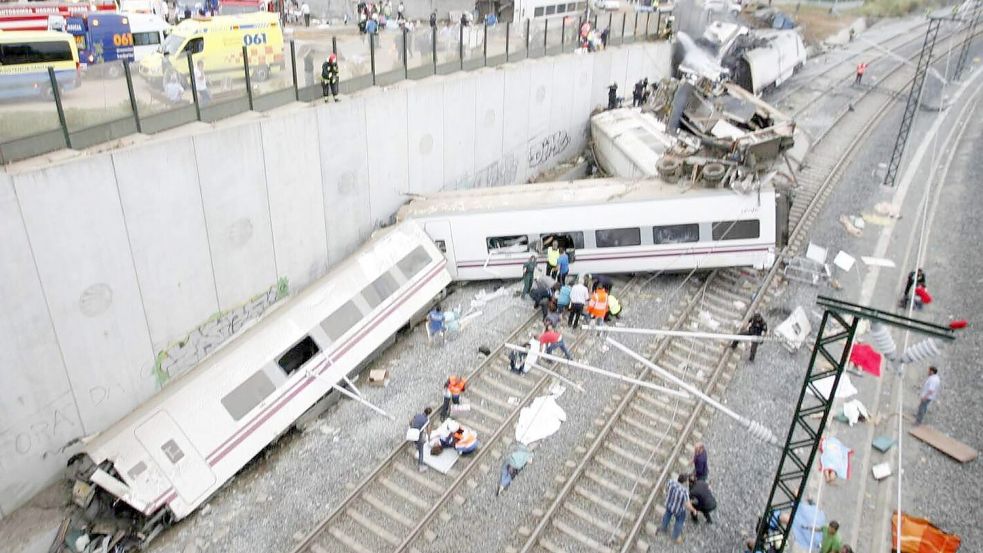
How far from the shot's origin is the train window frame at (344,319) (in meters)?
15.5

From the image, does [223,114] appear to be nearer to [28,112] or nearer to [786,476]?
[28,112]

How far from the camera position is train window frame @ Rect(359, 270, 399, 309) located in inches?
656

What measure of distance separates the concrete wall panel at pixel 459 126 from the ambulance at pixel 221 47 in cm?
550

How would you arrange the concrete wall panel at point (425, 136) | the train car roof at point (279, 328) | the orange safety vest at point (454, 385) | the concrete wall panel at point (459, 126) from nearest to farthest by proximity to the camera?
the train car roof at point (279, 328), the orange safety vest at point (454, 385), the concrete wall panel at point (425, 136), the concrete wall panel at point (459, 126)

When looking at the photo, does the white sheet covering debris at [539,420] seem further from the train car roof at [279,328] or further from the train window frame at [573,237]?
the train window frame at [573,237]

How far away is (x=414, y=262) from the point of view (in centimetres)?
1820

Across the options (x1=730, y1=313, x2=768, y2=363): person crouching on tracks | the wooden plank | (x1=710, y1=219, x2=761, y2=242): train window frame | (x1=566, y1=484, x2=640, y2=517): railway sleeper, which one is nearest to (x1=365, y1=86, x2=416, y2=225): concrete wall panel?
(x1=710, y1=219, x2=761, y2=242): train window frame

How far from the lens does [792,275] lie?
67.7ft

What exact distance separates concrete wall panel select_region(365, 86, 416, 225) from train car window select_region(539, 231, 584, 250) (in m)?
4.74

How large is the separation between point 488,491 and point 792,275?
13.0m

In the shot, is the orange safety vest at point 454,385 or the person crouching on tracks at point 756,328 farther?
the person crouching on tracks at point 756,328

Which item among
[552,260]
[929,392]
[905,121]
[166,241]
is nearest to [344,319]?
[166,241]

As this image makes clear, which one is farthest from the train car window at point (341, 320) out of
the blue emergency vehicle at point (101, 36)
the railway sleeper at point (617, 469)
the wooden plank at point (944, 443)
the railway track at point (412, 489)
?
the wooden plank at point (944, 443)

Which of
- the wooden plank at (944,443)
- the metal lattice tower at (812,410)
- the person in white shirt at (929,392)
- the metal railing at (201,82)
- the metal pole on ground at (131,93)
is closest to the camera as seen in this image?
the metal lattice tower at (812,410)
